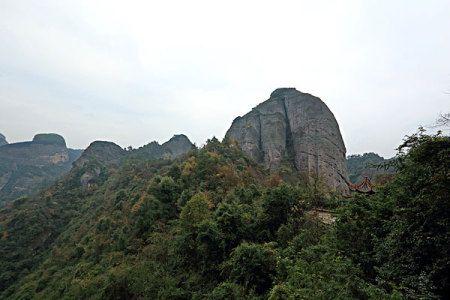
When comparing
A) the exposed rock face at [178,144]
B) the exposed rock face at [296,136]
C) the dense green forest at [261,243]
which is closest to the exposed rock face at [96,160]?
the exposed rock face at [178,144]

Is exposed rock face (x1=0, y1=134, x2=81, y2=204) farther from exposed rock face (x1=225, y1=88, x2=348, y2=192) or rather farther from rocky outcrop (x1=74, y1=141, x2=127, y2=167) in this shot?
exposed rock face (x1=225, y1=88, x2=348, y2=192)

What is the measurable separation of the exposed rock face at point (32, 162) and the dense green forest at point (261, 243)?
96.8 m

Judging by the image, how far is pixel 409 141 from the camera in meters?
9.76

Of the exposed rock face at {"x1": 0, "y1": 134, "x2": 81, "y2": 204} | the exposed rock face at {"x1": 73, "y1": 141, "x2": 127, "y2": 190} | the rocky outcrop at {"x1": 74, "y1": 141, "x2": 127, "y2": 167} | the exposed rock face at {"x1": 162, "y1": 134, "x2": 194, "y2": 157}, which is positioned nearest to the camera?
the exposed rock face at {"x1": 73, "y1": 141, "x2": 127, "y2": 190}

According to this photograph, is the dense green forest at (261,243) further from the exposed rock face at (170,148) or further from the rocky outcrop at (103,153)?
the exposed rock face at (170,148)

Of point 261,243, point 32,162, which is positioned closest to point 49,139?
point 32,162

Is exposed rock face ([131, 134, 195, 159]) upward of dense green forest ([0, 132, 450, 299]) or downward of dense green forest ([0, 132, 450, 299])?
upward

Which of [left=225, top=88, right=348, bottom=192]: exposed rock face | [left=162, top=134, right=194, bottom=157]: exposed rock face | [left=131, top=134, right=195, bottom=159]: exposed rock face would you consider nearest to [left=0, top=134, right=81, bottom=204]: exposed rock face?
[left=131, top=134, right=195, bottom=159]: exposed rock face

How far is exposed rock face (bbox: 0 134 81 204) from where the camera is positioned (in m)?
116

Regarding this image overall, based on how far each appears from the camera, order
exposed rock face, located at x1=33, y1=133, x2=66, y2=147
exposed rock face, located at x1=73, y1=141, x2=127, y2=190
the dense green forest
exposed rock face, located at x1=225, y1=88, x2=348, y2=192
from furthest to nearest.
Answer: exposed rock face, located at x1=33, y1=133, x2=66, y2=147 → exposed rock face, located at x1=73, y1=141, x2=127, y2=190 → exposed rock face, located at x1=225, y1=88, x2=348, y2=192 → the dense green forest

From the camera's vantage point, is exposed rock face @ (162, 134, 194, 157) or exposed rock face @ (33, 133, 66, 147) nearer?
exposed rock face @ (162, 134, 194, 157)

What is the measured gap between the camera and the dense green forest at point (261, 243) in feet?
24.4

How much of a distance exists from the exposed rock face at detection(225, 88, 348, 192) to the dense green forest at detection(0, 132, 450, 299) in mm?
10905

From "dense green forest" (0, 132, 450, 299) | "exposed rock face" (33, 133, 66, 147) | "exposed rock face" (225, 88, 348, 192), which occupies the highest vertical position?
"exposed rock face" (33, 133, 66, 147)
